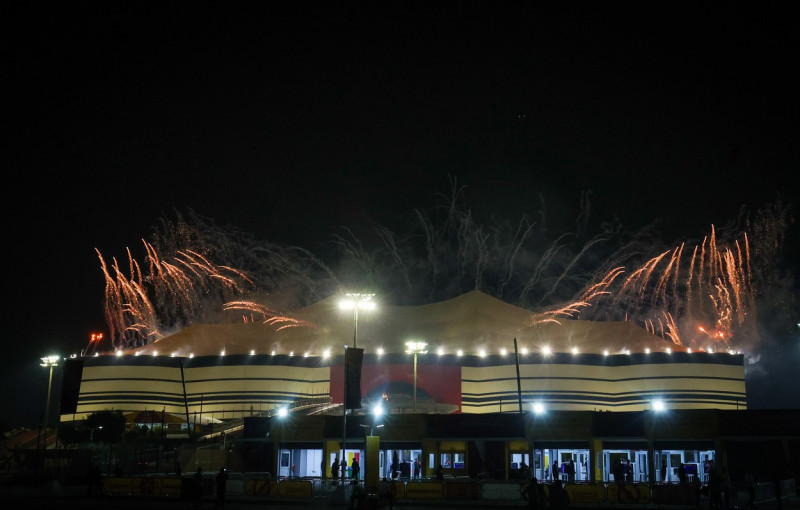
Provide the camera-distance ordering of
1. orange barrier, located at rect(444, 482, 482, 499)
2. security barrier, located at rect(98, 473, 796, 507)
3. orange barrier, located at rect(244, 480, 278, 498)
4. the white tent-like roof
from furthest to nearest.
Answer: the white tent-like roof
orange barrier, located at rect(244, 480, 278, 498)
orange barrier, located at rect(444, 482, 482, 499)
security barrier, located at rect(98, 473, 796, 507)

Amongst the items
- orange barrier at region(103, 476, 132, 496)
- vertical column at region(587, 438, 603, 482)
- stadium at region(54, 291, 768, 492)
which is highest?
stadium at region(54, 291, 768, 492)

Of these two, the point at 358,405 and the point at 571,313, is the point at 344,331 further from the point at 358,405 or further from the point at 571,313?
the point at 358,405

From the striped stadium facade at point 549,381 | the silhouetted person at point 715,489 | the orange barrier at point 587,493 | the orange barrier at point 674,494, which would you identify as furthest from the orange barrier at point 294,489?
the striped stadium facade at point 549,381

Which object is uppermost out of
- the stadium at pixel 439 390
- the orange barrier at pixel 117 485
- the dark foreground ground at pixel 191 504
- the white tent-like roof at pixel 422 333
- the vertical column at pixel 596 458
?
the white tent-like roof at pixel 422 333

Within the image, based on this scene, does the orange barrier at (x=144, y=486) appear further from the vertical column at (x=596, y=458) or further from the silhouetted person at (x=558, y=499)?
the silhouetted person at (x=558, y=499)

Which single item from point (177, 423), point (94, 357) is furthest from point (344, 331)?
point (94, 357)

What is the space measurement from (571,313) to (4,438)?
51.7 metres

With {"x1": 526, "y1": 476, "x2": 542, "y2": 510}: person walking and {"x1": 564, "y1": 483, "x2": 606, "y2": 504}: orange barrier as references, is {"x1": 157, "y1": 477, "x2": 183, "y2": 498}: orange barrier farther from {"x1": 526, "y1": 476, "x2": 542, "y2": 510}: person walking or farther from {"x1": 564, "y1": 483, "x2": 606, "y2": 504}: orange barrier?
{"x1": 526, "y1": 476, "x2": 542, "y2": 510}: person walking

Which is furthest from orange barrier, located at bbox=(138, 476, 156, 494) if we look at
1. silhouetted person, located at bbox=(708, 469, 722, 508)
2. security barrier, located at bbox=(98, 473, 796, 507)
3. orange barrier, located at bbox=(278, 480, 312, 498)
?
silhouetted person, located at bbox=(708, 469, 722, 508)

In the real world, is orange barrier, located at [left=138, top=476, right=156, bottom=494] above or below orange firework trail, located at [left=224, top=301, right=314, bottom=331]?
below

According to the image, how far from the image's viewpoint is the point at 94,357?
72.9 meters

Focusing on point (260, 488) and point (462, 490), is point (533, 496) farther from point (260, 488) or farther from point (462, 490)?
point (260, 488)

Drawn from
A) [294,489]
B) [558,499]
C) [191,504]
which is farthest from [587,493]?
[191,504]

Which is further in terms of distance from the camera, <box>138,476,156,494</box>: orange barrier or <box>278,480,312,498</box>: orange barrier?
<box>138,476,156,494</box>: orange barrier
